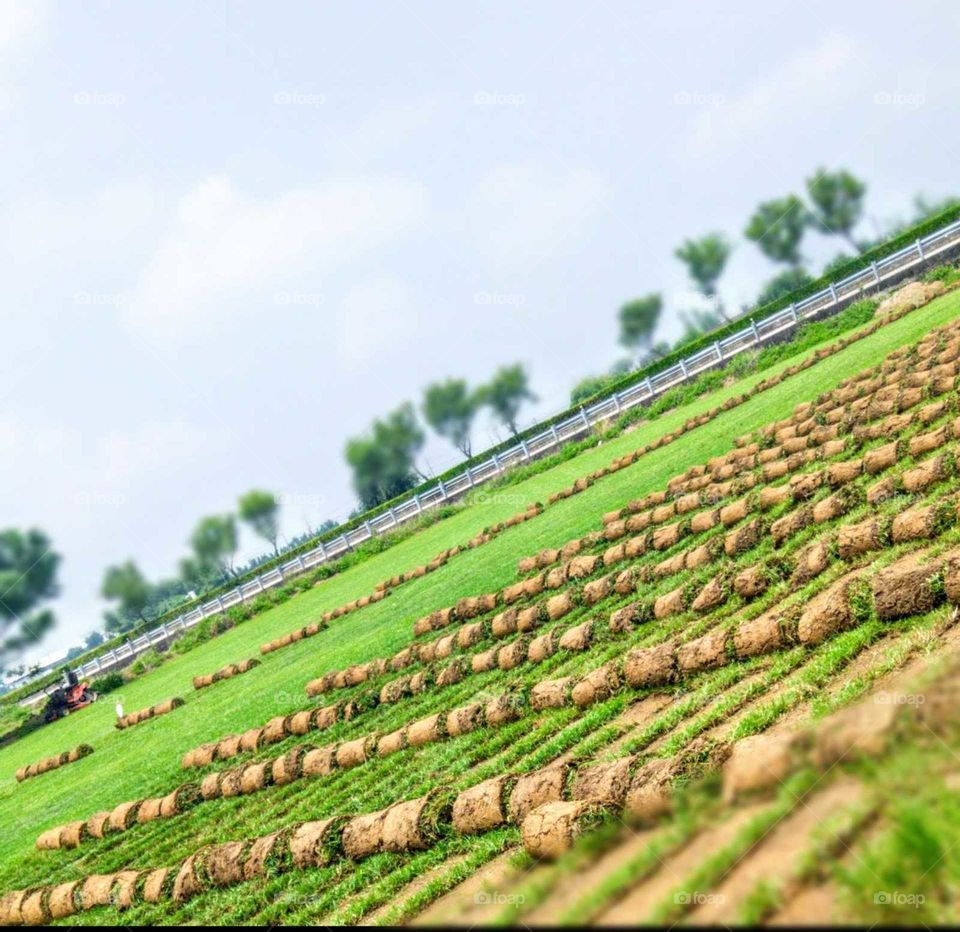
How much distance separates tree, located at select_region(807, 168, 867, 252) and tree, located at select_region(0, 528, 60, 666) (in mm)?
86481

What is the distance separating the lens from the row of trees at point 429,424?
11350 cm

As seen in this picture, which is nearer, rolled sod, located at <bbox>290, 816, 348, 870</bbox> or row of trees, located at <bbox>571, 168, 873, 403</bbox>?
rolled sod, located at <bbox>290, 816, 348, 870</bbox>

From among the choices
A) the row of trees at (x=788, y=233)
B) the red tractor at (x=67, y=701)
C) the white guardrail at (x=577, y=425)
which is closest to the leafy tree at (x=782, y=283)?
the row of trees at (x=788, y=233)

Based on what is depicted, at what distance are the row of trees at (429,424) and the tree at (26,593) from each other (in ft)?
138

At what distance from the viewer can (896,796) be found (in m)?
2.09

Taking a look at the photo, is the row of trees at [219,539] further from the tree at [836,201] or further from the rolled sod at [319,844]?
the rolled sod at [319,844]

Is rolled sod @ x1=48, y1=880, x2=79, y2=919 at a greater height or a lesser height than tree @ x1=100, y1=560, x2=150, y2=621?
lesser

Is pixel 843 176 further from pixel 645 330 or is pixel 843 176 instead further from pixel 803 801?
pixel 803 801

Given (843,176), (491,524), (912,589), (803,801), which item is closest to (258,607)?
(491,524)

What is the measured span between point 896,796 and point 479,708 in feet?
24.3

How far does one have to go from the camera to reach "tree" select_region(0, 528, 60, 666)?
7112 centimetres

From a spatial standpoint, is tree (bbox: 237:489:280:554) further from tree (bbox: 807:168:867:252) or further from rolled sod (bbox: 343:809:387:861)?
rolled sod (bbox: 343:809:387:861)

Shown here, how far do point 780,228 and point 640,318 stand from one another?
2603 cm

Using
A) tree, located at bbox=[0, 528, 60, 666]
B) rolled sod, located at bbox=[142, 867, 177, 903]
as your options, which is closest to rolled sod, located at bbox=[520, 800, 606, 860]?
rolled sod, located at bbox=[142, 867, 177, 903]
